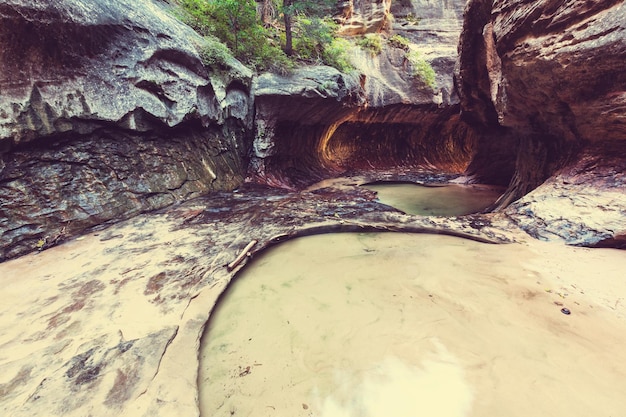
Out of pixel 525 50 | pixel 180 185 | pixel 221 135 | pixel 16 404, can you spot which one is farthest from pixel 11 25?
pixel 525 50

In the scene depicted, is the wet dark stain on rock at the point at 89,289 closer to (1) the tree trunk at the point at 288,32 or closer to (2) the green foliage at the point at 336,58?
(1) the tree trunk at the point at 288,32

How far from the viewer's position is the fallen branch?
301cm

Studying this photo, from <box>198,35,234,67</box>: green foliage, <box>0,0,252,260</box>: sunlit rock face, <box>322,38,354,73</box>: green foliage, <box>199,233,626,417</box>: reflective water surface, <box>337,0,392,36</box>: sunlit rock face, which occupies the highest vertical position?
<box>337,0,392,36</box>: sunlit rock face

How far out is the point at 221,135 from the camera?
7.11 meters

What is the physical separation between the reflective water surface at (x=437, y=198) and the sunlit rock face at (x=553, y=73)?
0.90 meters

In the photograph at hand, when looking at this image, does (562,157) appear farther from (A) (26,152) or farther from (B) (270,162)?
(A) (26,152)

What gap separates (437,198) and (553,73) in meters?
3.98

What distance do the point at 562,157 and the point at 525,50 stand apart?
2.12 m

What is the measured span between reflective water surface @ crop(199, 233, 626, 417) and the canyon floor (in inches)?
1.0

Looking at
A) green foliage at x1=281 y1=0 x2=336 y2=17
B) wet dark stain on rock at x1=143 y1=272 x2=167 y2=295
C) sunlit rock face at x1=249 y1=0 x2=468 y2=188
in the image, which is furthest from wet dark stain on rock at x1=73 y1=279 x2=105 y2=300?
green foliage at x1=281 y1=0 x2=336 y2=17

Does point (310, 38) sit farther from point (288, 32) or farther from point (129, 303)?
point (129, 303)

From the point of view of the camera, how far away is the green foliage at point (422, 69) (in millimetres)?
12500

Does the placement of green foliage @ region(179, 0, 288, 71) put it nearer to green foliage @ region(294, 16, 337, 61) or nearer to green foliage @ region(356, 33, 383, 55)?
green foliage @ region(294, 16, 337, 61)

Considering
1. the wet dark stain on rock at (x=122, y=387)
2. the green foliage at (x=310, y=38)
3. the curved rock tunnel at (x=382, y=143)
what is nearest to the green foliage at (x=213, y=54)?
the curved rock tunnel at (x=382, y=143)
